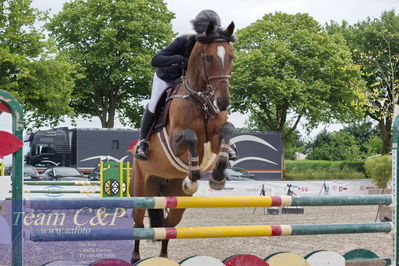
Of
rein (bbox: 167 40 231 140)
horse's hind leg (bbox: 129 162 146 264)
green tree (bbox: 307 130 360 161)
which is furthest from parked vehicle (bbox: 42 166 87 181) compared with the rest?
green tree (bbox: 307 130 360 161)

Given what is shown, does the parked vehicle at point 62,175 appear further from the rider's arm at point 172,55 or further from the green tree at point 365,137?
the green tree at point 365,137

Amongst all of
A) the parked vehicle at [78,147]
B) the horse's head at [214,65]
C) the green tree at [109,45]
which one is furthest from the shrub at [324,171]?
the horse's head at [214,65]

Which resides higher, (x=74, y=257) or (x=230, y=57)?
(x=230, y=57)

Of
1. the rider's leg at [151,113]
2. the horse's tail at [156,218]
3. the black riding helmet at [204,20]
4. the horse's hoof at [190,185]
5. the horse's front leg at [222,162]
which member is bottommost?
the horse's tail at [156,218]

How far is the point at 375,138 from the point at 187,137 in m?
43.4

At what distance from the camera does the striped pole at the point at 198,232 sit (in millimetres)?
3242

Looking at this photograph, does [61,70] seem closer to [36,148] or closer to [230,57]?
[36,148]

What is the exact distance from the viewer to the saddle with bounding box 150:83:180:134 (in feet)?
15.4

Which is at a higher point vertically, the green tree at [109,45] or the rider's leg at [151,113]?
the green tree at [109,45]

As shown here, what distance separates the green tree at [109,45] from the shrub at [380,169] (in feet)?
48.4

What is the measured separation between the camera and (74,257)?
11.6ft

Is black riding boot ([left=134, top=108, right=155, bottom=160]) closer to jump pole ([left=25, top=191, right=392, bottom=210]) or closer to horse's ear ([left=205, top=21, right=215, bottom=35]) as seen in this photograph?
horse's ear ([left=205, top=21, right=215, bottom=35])

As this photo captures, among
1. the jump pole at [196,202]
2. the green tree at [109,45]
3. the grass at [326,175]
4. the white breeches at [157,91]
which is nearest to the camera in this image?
the jump pole at [196,202]

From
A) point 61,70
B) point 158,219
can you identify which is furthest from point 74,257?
point 61,70
